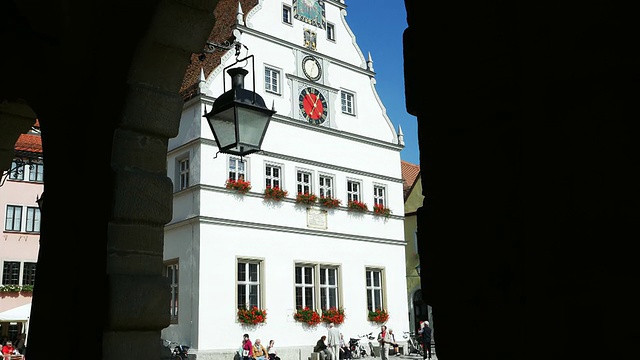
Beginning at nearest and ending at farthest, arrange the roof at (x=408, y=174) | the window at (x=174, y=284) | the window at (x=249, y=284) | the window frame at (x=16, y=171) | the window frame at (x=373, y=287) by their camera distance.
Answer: the window frame at (x=16, y=171), the window at (x=174, y=284), the window at (x=249, y=284), the window frame at (x=373, y=287), the roof at (x=408, y=174)

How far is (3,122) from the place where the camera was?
3898 millimetres

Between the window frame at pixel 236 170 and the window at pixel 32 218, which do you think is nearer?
the window frame at pixel 236 170

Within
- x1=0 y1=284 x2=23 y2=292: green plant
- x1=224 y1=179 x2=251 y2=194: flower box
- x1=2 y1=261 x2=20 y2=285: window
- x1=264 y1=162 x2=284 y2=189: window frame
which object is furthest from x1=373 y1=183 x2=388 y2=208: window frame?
x1=2 y1=261 x2=20 y2=285: window

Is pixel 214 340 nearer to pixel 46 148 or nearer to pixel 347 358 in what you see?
pixel 347 358

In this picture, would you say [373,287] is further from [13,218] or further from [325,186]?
[13,218]

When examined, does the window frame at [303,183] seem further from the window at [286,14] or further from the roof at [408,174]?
the roof at [408,174]

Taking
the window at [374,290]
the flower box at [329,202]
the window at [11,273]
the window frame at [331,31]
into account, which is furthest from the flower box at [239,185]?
the window at [11,273]

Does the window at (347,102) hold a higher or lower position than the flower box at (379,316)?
higher

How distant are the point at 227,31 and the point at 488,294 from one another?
62.7 feet

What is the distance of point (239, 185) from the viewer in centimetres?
1673

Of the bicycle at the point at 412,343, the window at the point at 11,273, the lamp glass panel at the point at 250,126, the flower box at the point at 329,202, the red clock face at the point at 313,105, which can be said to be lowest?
the bicycle at the point at 412,343

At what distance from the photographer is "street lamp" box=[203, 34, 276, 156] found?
3781 mm

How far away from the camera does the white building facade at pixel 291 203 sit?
16.2 metres

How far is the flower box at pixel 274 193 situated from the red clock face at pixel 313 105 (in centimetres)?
264
